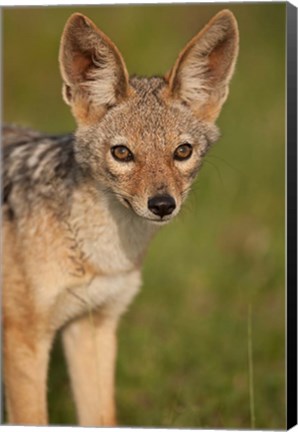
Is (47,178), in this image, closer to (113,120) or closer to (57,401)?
(113,120)

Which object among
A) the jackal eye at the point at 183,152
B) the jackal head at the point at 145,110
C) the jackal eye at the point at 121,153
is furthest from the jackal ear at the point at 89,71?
the jackal eye at the point at 183,152

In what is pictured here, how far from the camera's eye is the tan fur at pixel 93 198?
5121mm

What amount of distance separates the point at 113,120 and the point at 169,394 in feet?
8.05

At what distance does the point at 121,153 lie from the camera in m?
5.12

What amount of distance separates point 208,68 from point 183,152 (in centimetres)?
50

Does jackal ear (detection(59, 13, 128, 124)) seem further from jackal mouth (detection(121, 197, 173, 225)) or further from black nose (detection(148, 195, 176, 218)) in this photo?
black nose (detection(148, 195, 176, 218))

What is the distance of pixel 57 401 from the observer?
22.7 ft

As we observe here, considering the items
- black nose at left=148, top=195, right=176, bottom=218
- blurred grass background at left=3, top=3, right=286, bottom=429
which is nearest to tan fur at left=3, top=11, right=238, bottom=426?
black nose at left=148, top=195, right=176, bottom=218

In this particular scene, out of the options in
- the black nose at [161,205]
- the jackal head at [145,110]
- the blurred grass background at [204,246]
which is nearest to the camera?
the black nose at [161,205]

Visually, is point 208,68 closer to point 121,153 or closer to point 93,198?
point 121,153

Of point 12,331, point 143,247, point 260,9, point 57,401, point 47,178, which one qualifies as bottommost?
point 57,401

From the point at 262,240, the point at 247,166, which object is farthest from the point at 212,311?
the point at 247,166

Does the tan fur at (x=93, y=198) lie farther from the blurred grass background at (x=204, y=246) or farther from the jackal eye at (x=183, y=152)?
the blurred grass background at (x=204, y=246)

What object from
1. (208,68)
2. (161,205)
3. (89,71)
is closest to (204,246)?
(208,68)
